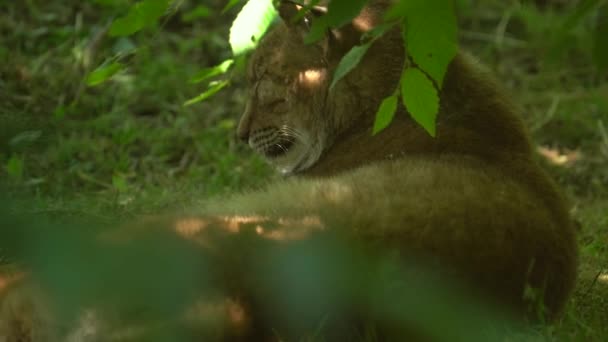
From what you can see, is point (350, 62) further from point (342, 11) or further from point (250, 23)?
point (250, 23)

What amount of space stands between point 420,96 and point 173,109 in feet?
13.3

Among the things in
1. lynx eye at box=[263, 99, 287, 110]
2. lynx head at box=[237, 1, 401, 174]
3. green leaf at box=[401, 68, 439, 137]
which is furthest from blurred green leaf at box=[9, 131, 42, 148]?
lynx eye at box=[263, 99, 287, 110]

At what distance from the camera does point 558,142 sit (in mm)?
6031

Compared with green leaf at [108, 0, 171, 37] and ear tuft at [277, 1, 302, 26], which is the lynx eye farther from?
green leaf at [108, 0, 171, 37]

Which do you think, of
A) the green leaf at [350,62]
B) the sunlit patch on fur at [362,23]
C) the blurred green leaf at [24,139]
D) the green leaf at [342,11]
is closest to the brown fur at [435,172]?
the sunlit patch on fur at [362,23]

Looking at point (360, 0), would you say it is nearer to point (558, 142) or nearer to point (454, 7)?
point (454, 7)

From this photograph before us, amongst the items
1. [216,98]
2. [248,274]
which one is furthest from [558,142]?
[248,274]

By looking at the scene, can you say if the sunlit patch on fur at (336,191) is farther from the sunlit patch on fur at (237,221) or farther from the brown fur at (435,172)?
the sunlit patch on fur at (237,221)

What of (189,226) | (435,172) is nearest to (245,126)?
(435,172)

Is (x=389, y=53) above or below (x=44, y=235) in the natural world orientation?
below

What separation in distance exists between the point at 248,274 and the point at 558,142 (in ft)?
13.7

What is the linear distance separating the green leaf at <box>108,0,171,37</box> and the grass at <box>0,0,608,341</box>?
4.43 feet

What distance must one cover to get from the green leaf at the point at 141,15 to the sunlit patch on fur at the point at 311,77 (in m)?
1.35

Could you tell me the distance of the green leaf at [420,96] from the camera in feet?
7.45
